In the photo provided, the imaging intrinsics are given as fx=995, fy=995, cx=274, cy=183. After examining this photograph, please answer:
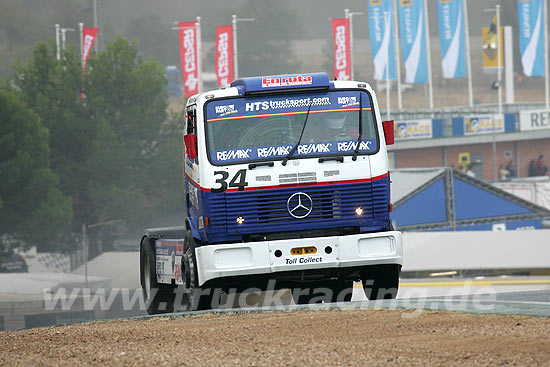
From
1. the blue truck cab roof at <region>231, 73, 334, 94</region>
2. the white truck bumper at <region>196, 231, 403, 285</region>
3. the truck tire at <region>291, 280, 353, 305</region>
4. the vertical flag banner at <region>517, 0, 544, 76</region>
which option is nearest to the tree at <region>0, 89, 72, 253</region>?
the vertical flag banner at <region>517, 0, 544, 76</region>

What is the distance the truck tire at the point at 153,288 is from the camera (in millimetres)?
14469

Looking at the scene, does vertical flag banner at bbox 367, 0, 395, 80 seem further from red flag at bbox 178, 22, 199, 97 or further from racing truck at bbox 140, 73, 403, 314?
racing truck at bbox 140, 73, 403, 314

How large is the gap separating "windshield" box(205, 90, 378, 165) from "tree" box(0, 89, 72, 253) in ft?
122

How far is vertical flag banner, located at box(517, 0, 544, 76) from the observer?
204 feet

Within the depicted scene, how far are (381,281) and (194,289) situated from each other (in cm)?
227

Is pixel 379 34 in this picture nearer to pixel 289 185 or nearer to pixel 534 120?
pixel 534 120

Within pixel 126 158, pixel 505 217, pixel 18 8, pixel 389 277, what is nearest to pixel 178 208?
pixel 126 158

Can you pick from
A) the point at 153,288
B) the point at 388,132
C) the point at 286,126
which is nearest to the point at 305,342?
the point at 286,126

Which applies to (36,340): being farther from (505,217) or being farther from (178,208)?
(178,208)

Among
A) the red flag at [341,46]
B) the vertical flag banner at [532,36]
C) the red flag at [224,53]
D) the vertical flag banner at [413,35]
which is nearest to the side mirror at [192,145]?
the red flag at [224,53]

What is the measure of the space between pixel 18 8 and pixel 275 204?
11610 centimetres

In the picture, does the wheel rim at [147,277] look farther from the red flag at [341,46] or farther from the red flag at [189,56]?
the red flag at [341,46]

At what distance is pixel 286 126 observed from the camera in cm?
1165

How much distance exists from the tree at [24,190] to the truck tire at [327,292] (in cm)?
3608
